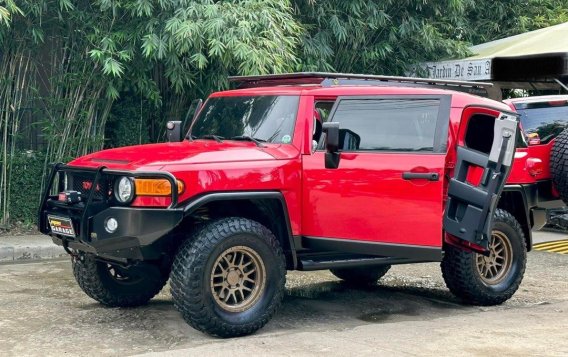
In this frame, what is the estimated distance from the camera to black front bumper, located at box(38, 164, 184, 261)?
5977 millimetres

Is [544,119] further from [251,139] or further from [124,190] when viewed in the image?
[124,190]

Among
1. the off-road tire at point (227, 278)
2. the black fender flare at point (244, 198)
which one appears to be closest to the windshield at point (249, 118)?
the black fender flare at point (244, 198)

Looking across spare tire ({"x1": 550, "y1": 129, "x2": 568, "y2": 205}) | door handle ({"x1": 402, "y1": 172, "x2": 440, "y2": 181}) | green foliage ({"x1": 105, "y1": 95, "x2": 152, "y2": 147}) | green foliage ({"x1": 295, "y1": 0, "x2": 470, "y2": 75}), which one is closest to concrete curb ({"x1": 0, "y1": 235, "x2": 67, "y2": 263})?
green foliage ({"x1": 105, "y1": 95, "x2": 152, "y2": 147})

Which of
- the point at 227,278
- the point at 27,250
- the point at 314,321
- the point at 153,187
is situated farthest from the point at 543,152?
the point at 27,250

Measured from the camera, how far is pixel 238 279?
6320 mm

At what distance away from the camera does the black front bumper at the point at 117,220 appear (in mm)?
5977

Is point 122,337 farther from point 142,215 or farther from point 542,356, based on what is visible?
point 542,356

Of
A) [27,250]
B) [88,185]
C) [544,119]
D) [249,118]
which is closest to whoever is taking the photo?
[88,185]

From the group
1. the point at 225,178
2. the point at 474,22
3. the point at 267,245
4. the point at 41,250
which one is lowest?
the point at 41,250

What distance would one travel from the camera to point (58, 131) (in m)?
12.0

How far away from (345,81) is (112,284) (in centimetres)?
253

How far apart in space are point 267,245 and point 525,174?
10.7 ft

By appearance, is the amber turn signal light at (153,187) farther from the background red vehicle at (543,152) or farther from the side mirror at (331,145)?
the background red vehicle at (543,152)

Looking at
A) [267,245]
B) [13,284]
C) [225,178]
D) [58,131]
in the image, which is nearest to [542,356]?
[267,245]
